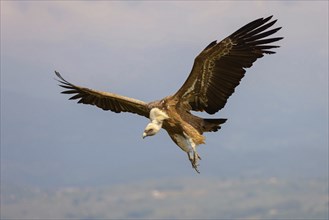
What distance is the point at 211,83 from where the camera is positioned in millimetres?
24172

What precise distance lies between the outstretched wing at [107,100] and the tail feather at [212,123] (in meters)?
1.40

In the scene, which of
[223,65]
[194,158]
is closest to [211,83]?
[223,65]

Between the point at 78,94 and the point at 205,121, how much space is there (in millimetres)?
4781

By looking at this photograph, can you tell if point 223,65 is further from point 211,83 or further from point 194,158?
point 194,158

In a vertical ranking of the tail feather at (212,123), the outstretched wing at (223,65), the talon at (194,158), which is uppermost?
the outstretched wing at (223,65)

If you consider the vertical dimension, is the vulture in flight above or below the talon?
above

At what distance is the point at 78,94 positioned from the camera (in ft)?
89.6

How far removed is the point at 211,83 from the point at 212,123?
969 millimetres

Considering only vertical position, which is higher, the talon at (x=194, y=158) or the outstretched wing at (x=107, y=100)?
the outstretched wing at (x=107, y=100)

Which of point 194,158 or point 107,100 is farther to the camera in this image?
point 107,100

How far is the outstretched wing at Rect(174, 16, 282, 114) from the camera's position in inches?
935

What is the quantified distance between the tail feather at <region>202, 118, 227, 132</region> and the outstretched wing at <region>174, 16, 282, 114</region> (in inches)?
20.4

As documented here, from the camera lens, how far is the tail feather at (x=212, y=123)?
23812 mm

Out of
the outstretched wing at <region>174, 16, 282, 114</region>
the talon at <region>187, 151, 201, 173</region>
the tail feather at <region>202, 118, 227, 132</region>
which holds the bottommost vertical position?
the talon at <region>187, 151, 201, 173</region>
